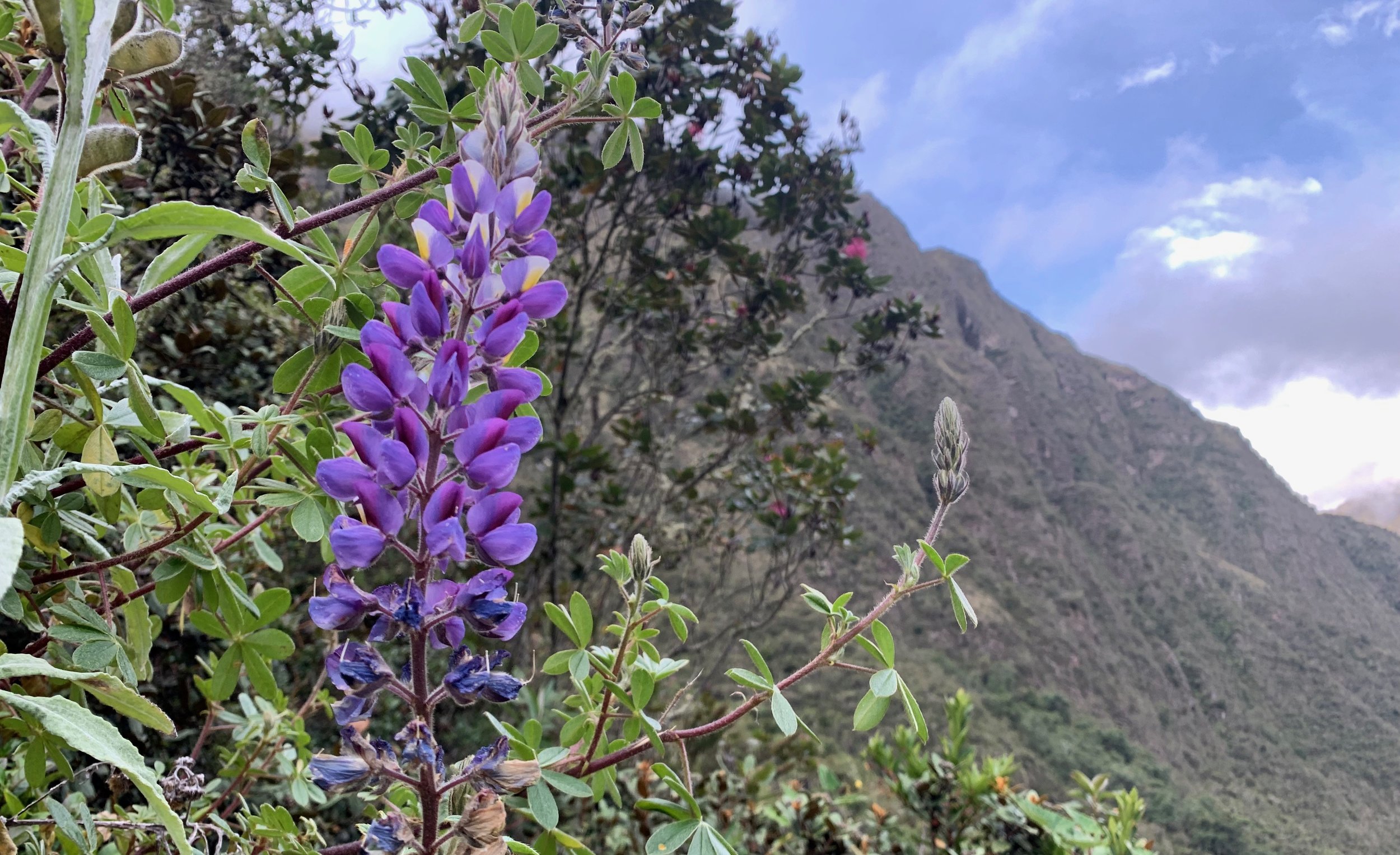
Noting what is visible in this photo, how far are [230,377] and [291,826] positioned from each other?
6.88ft

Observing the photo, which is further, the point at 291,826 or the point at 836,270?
the point at 836,270

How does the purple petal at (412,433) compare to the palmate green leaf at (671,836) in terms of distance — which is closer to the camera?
the purple petal at (412,433)

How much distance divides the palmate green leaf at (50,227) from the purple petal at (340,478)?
18cm

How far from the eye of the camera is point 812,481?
16.0 ft

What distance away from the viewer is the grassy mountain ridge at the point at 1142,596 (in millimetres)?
9109

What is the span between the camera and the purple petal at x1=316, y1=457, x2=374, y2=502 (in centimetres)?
56

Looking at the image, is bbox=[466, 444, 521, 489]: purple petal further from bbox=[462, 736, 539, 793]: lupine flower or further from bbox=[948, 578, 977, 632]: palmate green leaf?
bbox=[948, 578, 977, 632]: palmate green leaf

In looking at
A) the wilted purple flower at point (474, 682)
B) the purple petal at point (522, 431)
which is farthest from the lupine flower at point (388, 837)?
the purple petal at point (522, 431)

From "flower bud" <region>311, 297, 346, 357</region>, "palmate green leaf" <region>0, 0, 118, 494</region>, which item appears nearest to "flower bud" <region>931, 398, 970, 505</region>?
"flower bud" <region>311, 297, 346, 357</region>

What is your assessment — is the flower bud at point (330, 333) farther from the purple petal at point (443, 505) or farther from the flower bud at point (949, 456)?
the flower bud at point (949, 456)

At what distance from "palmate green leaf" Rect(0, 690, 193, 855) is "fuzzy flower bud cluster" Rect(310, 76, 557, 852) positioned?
0.42ft

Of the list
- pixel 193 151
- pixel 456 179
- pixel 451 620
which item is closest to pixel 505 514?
pixel 451 620

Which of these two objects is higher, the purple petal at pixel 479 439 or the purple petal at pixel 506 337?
the purple petal at pixel 506 337

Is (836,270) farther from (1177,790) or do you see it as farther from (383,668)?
(1177,790)
